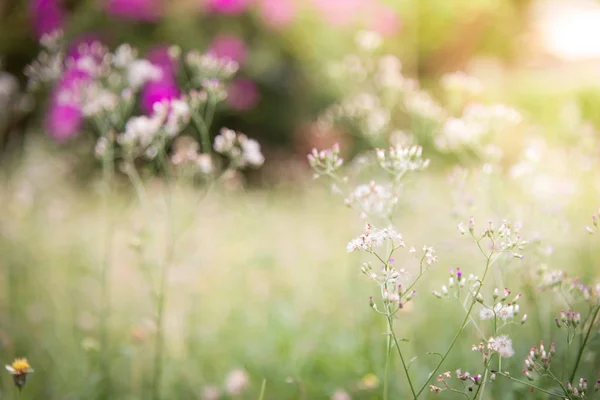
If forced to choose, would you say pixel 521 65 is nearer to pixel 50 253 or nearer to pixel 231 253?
pixel 231 253

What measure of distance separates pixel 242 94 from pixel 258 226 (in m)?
2.45

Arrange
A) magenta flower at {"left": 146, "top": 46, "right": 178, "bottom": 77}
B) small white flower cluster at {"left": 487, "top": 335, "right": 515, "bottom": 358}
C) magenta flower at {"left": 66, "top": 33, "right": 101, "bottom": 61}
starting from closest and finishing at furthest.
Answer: small white flower cluster at {"left": 487, "top": 335, "right": 515, "bottom": 358} → magenta flower at {"left": 146, "top": 46, "right": 178, "bottom": 77} → magenta flower at {"left": 66, "top": 33, "right": 101, "bottom": 61}

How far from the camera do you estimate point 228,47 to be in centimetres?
594

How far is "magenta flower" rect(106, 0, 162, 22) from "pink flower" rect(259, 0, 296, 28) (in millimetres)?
1251

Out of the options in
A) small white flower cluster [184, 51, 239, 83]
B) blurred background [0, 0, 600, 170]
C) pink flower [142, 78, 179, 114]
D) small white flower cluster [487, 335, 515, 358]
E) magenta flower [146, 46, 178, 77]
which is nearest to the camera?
small white flower cluster [487, 335, 515, 358]

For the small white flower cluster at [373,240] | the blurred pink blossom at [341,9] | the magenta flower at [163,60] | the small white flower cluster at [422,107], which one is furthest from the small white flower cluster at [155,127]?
the blurred pink blossom at [341,9]

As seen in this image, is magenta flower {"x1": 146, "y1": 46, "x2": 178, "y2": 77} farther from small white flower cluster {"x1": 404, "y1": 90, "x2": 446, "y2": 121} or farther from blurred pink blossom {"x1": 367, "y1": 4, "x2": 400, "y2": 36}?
small white flower cluster {"x1": 404, "y1": 90, "x2": 446, "y2": 121}

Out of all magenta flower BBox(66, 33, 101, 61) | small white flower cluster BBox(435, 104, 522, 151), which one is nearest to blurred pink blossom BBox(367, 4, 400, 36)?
magenta flower BBox(66, 33, 101, 61)

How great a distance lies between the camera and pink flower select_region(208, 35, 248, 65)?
19.4 ft

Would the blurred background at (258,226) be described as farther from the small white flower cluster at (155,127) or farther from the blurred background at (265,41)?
the small white flower cluster at (155,127)

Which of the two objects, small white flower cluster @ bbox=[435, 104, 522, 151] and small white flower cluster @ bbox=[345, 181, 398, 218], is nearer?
small white flower cluster @ bbox=[345, 181, 398, 218]

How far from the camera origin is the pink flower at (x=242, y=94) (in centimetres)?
612

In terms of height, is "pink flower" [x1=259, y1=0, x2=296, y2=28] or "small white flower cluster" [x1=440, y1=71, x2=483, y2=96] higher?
"pink flower" [x1=259, y1=0, x2=296, y2=28]

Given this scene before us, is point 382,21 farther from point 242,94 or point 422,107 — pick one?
point 422,107
